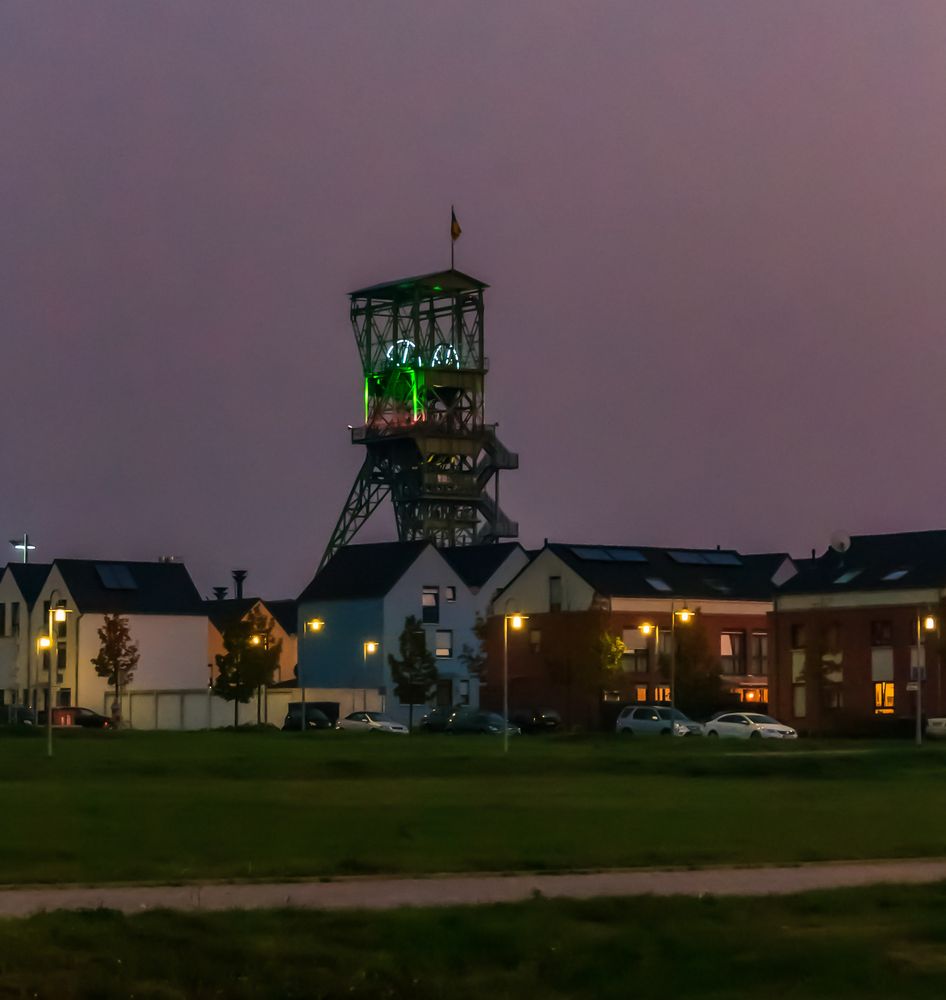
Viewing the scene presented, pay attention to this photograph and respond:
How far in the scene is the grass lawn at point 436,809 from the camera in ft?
85.1

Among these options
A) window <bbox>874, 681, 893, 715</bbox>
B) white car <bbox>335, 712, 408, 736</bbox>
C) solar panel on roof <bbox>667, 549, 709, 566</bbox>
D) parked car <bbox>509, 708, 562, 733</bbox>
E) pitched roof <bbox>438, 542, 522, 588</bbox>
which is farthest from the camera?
pitched roof <bbox>438, 542, 522, 588</bbox>

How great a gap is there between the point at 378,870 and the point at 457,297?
406 ft

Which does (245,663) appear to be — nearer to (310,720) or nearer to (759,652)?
(310,720)

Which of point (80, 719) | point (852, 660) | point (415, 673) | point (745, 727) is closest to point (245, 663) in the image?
point (80, 719)

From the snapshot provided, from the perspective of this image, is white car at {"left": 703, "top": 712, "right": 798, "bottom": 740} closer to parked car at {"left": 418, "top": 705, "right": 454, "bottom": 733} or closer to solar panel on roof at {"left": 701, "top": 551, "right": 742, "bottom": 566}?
parked car at {"left": 418, "top": 705, "right": 454, "bottom": 733}

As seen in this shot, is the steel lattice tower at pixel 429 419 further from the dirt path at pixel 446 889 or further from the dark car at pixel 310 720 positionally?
the dirt path at pixel 446 889

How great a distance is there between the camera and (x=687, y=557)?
114000mm

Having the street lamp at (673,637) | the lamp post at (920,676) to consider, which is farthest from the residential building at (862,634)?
the street lamp at (673,637)

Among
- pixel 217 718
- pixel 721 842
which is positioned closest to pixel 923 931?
pixel 721 842

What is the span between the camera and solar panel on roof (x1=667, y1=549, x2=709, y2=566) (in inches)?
4451

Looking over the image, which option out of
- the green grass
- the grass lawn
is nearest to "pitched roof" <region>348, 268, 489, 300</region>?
the grass lawn

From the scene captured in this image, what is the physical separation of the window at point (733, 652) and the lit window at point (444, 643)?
1646cm

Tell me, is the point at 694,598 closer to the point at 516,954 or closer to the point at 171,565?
the point at 171,565

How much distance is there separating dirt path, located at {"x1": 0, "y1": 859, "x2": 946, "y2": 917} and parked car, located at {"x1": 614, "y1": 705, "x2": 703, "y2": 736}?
55425 mm
